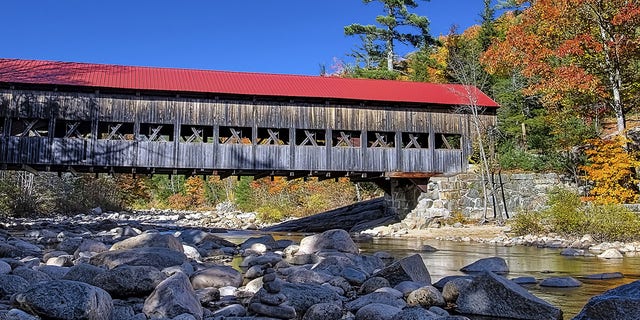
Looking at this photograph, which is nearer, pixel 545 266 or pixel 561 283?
pixel 561 283

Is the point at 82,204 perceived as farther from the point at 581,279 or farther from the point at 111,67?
the point at 581,279

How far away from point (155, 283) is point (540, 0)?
16818 millimetres

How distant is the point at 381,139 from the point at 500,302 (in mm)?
15064

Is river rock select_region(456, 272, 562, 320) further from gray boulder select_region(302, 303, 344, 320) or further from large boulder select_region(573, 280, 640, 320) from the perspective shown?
gray boulder select_region(302, 303, 344, 320)

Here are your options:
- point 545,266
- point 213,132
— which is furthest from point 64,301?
point 213,132

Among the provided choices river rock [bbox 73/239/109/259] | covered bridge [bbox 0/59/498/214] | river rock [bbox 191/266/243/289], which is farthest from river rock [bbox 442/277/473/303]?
covered bridge [bbox 0/59/498/214]

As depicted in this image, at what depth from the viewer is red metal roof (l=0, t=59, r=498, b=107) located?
17.4 meters

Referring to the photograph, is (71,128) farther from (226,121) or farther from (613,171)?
(613,171)

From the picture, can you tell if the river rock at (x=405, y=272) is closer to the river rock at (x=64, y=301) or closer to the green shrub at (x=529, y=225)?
the river rock at (x=64, y=301)

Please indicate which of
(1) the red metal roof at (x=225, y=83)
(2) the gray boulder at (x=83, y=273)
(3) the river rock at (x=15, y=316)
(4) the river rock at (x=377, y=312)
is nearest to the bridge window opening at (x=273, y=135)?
(1) the red metal roof at (x=225, y=83)

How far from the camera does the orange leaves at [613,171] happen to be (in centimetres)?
1516

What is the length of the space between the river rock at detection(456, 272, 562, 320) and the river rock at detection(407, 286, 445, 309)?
0.19 m

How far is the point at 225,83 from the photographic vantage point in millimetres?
18844

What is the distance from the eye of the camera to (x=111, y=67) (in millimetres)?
19094
